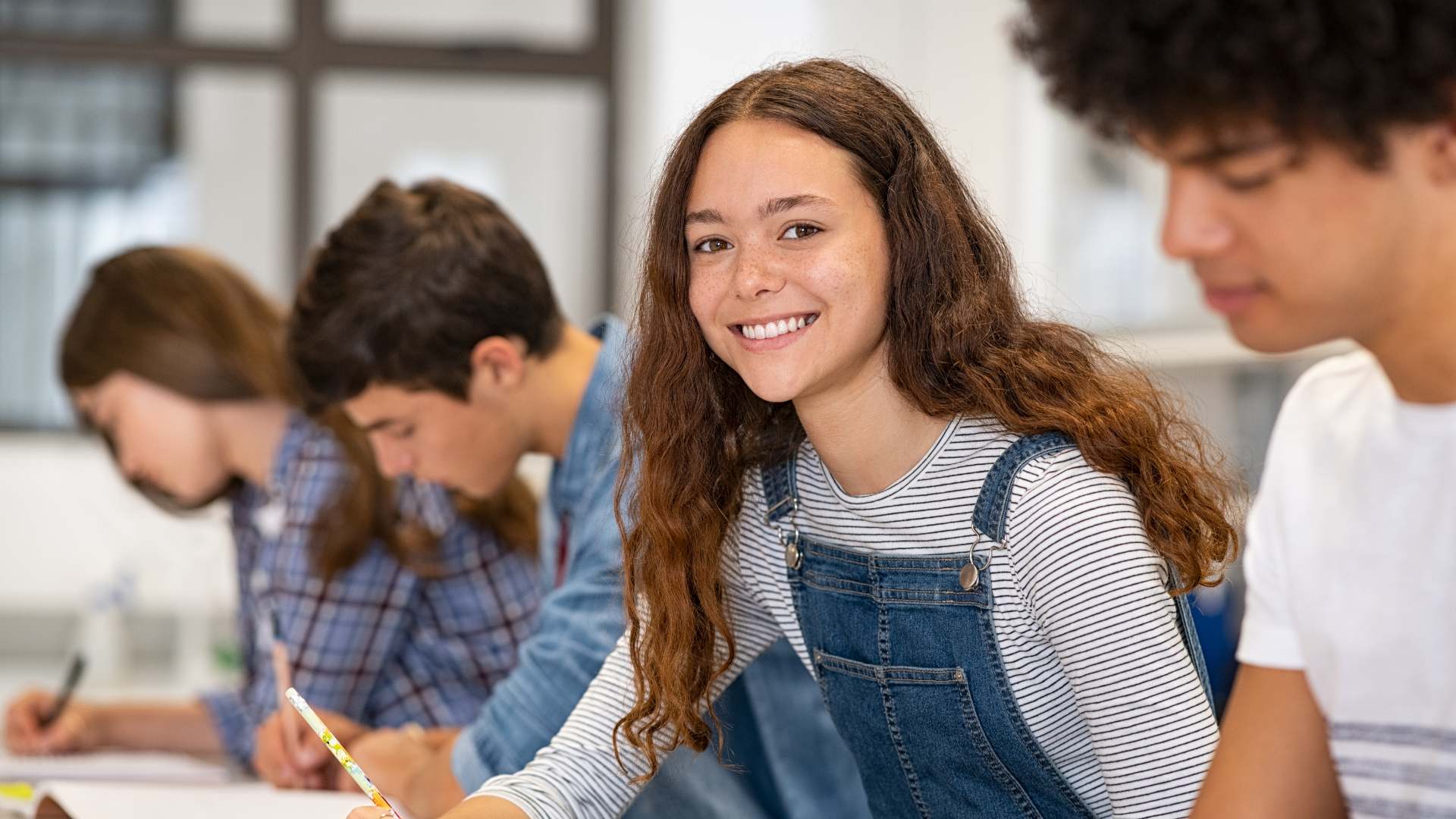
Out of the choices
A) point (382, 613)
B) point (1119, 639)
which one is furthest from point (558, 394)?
point (1119, 639)

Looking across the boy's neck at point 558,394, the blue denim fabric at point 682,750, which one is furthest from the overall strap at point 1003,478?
the boy's neck at point 558,394

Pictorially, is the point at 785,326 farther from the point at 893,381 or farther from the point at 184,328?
the point at 184,328

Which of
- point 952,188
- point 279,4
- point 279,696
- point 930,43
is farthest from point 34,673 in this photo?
A: point 952,188

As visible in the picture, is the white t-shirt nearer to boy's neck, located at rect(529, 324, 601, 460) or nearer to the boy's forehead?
the boy's forehead

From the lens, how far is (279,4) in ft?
14.6

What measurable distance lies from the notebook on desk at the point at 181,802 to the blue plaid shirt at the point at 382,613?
240 mm

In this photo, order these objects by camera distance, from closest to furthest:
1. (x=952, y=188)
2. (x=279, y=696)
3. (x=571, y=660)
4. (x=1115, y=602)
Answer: (x=1115, y=602)
(x=952, y=188)
(x=571, y=660)
(x=279, y=696)

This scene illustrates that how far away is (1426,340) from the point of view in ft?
2.34

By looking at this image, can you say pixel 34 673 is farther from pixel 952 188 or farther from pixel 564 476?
pixel 952 188

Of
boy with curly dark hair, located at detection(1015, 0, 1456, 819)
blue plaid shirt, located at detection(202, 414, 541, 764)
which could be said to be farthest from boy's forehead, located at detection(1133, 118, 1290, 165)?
blue plaid shirt, located at detection(202, 414, 541, 764)

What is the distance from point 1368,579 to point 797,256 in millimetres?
486

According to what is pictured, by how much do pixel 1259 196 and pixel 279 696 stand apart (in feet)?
4.41

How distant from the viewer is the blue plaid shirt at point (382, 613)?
1.72 metres

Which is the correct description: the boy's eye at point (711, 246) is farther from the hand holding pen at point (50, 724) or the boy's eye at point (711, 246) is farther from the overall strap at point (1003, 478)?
the hand holding pen at point (50, 724)
